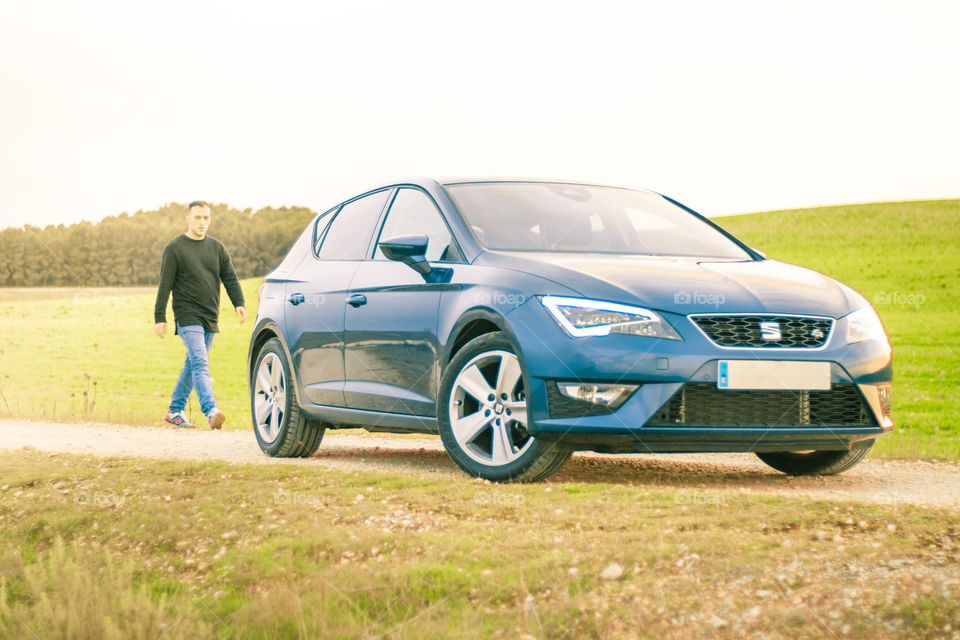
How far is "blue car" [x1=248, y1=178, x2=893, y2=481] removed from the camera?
209 inches

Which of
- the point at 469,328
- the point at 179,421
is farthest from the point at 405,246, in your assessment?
the point at 179,421

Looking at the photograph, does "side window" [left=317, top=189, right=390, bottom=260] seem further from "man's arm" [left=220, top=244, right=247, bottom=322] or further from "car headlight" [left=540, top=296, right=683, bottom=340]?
"man's arm" [left=220, top=244, right=247, bottom=322]

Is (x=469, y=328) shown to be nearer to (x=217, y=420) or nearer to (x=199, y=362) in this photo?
(x=217, y=420)

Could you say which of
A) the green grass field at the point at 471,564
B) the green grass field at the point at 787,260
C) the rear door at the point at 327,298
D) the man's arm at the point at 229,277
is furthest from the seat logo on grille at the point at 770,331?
the man's arm at the point at 229,277

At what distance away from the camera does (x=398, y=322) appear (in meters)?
6.56

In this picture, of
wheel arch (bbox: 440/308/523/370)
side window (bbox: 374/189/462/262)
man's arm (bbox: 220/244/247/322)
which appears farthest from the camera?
man's arm (bbox: 220/244/247/322)

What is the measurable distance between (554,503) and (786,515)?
39.6 inches

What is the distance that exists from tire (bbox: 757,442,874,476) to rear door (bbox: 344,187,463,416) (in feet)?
7.64

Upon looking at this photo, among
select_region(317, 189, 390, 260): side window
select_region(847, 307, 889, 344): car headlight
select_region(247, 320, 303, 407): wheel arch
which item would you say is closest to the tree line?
select_region(247, 320, 303, 407): wheel arch

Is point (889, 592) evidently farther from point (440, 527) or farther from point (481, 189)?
point (481, 189)

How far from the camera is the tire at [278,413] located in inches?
318

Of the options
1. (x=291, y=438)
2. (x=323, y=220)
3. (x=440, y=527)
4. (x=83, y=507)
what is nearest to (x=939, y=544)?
(x=440, y=527)

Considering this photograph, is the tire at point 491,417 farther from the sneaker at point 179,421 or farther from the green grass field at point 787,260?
the sneaker at point 179,421

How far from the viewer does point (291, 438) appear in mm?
8133
